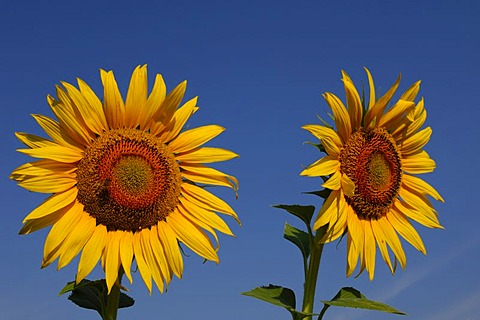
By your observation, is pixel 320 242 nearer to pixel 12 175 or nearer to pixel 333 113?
pixel 333 113

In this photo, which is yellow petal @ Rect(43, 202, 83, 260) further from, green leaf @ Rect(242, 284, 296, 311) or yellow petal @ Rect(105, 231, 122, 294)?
green leaf @ Rect(242, 284, 296, 311)

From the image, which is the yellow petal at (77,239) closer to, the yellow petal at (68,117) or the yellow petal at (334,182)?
the yellow petal at (68,117)

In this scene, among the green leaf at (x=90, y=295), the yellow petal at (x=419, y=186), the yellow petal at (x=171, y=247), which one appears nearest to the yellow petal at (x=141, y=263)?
the yellow petal at (x=171, y=247)

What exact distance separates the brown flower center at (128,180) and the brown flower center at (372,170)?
1906mm

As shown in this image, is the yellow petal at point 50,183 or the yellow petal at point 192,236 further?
the yellow petal at point 192,236

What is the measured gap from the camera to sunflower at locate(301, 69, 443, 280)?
7727mm

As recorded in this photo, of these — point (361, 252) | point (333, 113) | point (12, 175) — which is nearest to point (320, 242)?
point (361, 252)

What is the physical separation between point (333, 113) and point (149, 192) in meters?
2.10

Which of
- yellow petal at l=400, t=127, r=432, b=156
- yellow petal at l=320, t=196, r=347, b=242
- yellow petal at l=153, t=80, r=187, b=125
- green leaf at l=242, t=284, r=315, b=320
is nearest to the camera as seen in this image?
yellow petal at l=153, t=80, r=187, b=125

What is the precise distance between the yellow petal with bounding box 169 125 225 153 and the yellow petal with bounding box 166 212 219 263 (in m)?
0.72

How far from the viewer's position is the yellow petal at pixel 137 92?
743 cm

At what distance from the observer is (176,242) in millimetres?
7504

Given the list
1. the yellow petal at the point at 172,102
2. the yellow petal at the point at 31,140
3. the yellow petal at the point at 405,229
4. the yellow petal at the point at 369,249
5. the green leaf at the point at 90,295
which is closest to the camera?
the yellow petal at the point at 31,140

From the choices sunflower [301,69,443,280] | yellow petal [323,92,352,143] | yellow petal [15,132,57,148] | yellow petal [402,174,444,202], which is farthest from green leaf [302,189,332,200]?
yellow petal [15,132,57,148]
